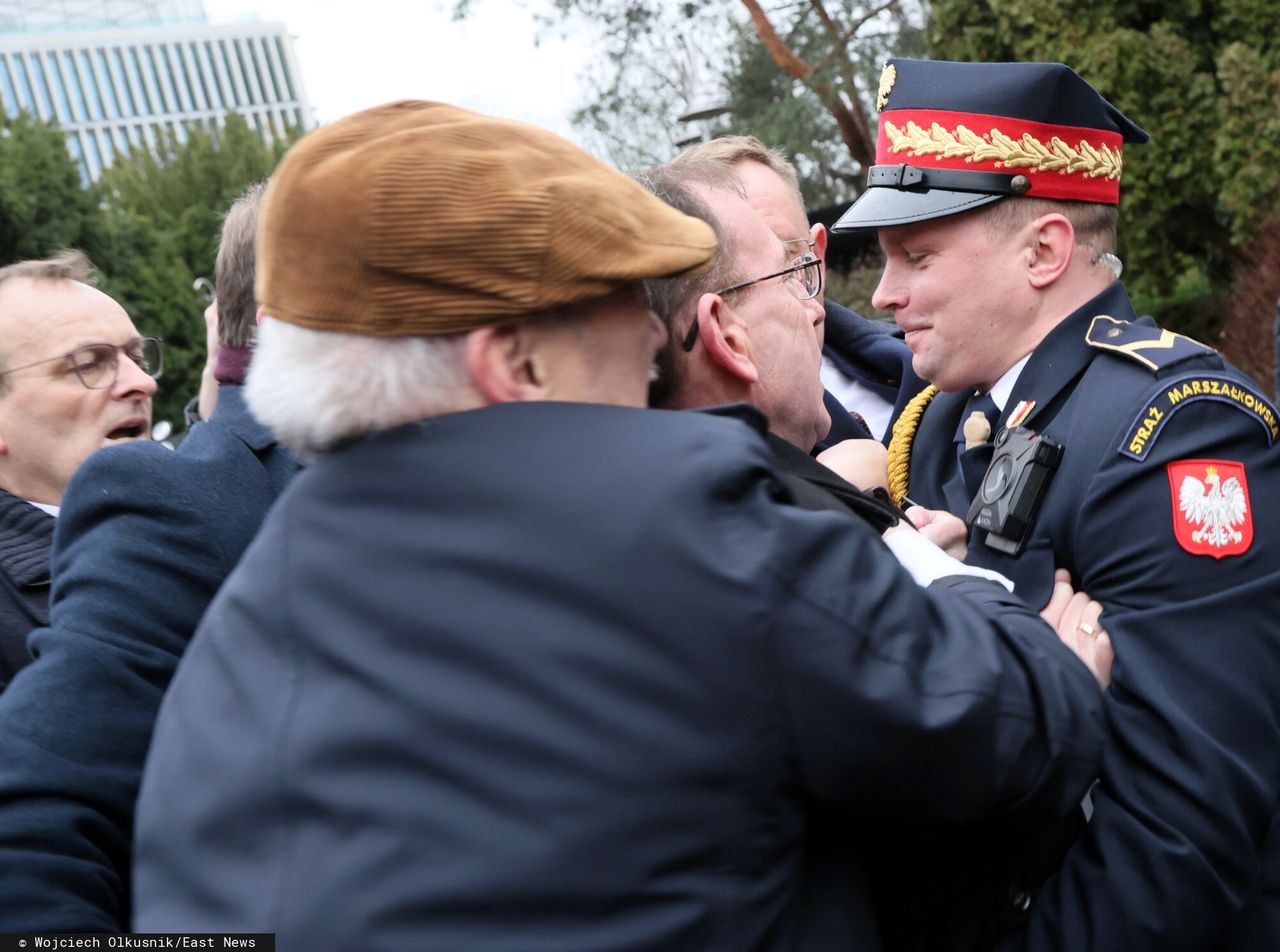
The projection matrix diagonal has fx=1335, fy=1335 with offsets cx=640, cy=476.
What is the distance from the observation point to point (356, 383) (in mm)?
1537

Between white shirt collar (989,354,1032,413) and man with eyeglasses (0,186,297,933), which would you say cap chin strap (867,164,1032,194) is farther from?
man with eyeglasses (0,186,297,933)

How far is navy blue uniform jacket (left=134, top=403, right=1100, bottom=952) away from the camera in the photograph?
1.41 m

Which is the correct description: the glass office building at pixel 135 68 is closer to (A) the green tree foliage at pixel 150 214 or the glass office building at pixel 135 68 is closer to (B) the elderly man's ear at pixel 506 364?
(A) the green tree foliage at pixel 150 214

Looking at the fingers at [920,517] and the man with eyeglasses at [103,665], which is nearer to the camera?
the man with eyeglasses at [103,665]

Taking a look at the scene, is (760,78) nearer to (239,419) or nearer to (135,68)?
(239,419)

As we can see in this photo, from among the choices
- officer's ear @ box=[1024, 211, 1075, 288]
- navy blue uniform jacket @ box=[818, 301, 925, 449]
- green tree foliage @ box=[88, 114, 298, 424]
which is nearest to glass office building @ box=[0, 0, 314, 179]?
green tree foliage @ box=[88, 114, 298, 424]

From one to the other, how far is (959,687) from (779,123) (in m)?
18.1

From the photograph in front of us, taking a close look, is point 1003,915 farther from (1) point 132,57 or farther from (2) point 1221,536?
(1) point 132,57

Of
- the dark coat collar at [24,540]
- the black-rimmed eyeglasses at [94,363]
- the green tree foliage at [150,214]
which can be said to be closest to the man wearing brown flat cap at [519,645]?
the dark coat collar at [24,540]

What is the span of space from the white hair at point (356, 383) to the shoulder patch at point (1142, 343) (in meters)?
1.26

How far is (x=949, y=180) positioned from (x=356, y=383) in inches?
57.7

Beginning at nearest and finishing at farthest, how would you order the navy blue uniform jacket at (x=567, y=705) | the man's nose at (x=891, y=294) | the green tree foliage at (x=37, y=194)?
1. the navy blue uniform jacket at (x=567, y=705)
2. the man's nose at (x=891, y=294)
3. the green tree foliage at (x=37, y=194)

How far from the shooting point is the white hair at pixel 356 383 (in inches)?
60.3

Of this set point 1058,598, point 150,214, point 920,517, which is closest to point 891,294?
point 920,517
